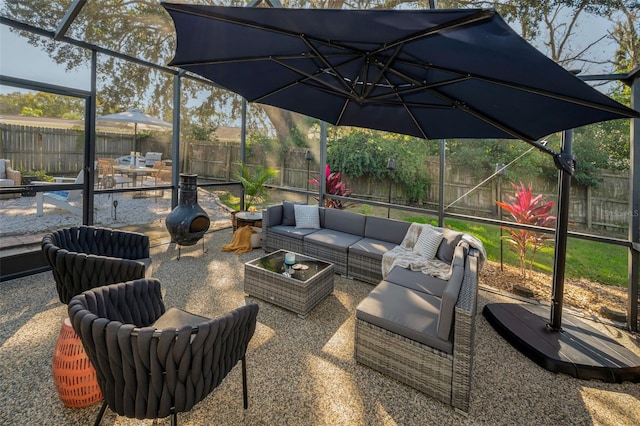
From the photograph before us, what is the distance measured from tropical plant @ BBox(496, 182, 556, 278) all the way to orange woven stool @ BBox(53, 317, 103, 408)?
4705 millimetres

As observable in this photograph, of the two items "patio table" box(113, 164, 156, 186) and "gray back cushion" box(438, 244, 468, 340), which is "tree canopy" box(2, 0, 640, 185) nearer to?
"patio table" box(113, 164, 156, 186)

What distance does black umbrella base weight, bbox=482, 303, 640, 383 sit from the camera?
2.50 m

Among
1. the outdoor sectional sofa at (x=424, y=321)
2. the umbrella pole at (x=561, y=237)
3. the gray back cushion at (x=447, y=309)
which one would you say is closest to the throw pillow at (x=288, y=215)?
the outdoor sectional sofa at (x=424, y=321)

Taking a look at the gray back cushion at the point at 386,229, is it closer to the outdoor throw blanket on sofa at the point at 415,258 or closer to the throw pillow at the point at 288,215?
the outdoor throw blanket on sofa at the point at 415,258

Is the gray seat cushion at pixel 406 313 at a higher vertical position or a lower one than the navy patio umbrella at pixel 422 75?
lower

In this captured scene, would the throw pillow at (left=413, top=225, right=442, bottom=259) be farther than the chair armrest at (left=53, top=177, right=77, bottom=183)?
No

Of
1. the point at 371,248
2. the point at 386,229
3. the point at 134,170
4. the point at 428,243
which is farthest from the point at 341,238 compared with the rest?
the point at 134,170

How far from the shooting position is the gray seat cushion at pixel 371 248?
4.13m

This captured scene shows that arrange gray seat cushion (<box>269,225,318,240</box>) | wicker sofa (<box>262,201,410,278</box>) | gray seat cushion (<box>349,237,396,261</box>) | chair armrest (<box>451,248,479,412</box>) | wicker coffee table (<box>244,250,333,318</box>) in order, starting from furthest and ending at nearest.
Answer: gray seat cushion (<box>269,225,318,240</box>) < wicker sofa (<box>262,201,410,278</box>) < gray seat cushion (<box>349,237,396,261</box>) < wicker coffee table (<box>244,250,333,318</box>) < chair armrest (<box>451,248,479,412</box>)

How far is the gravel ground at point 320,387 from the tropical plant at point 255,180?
3.12m

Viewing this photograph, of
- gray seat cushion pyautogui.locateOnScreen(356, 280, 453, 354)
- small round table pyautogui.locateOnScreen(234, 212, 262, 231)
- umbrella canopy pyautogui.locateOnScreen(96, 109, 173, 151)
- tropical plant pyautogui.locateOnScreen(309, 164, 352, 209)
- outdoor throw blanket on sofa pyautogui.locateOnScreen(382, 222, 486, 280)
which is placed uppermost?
umbrella canopy pyautogui.locateOnScreen(96, 109, 173, 151)

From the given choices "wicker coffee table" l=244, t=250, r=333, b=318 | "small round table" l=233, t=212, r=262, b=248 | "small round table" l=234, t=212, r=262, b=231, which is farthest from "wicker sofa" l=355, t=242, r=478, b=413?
"small round table" l=234, t=212, r=262, b=231

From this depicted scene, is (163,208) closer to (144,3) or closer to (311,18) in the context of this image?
(144,3)

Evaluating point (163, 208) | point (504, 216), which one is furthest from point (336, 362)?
point (163, 208)
